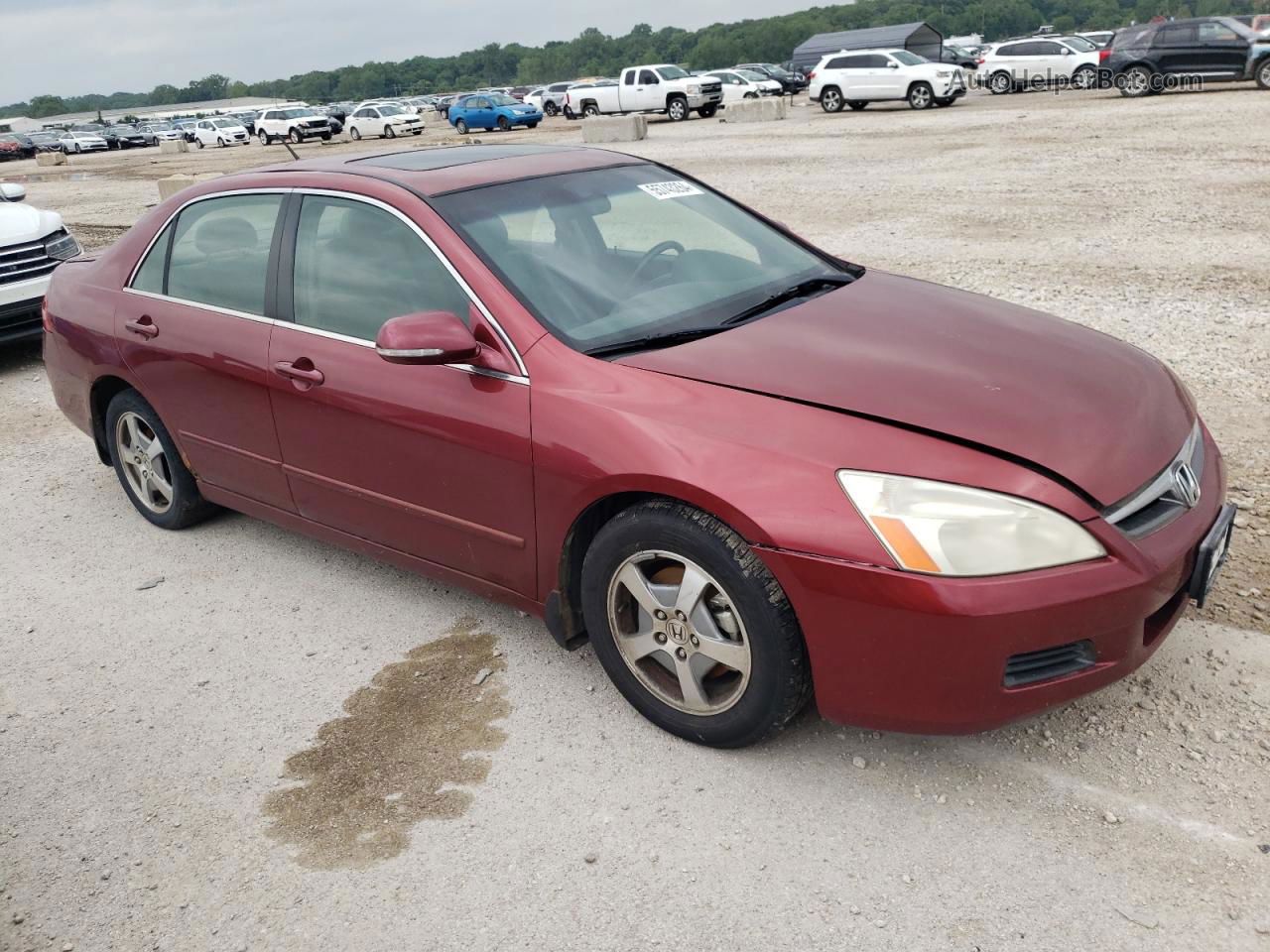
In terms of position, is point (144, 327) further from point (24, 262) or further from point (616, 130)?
point (616, 130)

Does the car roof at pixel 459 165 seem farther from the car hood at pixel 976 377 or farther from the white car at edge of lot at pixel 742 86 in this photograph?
the white car at edge of lot at pixel 742 86

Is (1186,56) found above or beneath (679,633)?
above

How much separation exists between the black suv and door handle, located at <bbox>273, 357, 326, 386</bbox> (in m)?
26.6

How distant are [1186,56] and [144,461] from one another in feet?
88.7

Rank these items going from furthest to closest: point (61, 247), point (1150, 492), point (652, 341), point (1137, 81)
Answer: point (1137, 81) → point (61, 247) → point (652, 341) → point (1150, 492)

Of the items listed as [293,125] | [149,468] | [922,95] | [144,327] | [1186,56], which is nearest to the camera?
[144,327]

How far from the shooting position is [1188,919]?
94.4 inches

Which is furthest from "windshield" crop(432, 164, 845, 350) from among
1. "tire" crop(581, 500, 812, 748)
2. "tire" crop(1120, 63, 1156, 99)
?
"tire" crop(1120, 63, 1156, 99)

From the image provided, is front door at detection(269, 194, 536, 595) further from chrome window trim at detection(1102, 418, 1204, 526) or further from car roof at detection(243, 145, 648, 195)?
chrome window trim at detection(1102, 418, 1204, 526)

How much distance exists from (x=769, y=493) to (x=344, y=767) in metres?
1.53

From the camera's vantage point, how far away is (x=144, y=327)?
453cm

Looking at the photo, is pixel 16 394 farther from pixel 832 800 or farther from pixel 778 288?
pixel 832 800

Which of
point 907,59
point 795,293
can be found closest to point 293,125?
point 907,59

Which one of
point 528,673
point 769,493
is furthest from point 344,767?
point 769,493
